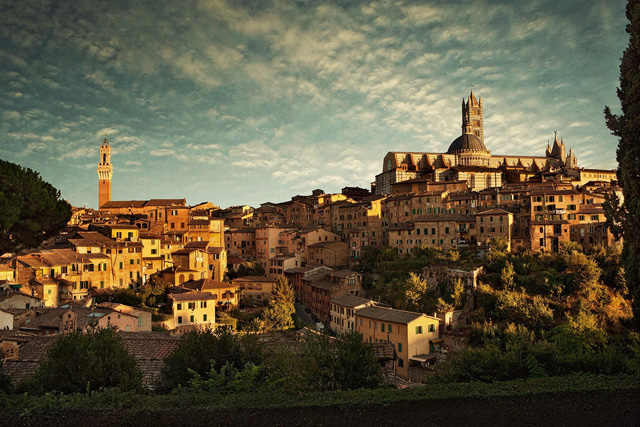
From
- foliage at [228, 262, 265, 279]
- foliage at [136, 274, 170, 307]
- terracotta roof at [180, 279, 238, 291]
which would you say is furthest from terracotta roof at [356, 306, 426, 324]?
foliage at [228, 262, 265, 279]

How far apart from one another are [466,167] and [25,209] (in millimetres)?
70001

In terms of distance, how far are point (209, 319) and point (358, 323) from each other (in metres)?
13.7

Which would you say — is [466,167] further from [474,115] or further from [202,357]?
[202,357]

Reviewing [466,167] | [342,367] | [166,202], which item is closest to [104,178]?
[166,202]

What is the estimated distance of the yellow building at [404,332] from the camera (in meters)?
32.8

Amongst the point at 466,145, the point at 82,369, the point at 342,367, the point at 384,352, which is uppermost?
the point at 466,145

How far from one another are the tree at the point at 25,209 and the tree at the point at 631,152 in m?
24.2

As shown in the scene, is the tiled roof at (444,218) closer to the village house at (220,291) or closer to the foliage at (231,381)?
the village house at (220,291)

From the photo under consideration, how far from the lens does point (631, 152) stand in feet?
49.6

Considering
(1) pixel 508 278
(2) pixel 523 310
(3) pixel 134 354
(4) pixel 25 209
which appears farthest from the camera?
(1) pixel 508 278

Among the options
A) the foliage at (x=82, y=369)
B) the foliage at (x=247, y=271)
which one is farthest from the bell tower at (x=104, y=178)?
the foliage at (x=82, y=369)

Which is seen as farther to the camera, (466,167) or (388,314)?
(466,167)

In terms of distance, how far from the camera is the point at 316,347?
47.9ft

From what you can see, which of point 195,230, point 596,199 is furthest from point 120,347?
point 596,199
